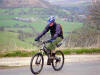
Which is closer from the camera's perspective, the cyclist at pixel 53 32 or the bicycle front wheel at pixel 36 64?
the bicycle front wheel at pixel 36 64

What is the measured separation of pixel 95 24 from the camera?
1836cm

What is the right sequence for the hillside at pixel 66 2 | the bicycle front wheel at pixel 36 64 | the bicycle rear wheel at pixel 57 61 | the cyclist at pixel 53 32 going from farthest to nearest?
the hillside at pixel 66 2 → the bicycle rear wheel at pixel 57 61 → the cyclist at pixel 53 32 → the bicycle front wheel at pixel 36 64

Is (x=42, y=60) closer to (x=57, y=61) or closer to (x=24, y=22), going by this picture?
(x=57, y=61)

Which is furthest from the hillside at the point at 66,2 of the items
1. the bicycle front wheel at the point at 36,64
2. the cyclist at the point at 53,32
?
the bicycle front wheel at the point at 36,64

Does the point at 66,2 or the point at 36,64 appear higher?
the point at 66,2

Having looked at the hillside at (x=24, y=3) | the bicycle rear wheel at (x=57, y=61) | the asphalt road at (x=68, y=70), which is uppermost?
the hillside at (x=24, y=3)

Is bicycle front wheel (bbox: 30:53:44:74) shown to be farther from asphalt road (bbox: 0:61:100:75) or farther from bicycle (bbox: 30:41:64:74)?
asphalt road (bbox: 0:61:100:75)

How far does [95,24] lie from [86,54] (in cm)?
428

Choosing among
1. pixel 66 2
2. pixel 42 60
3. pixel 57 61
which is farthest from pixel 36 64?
pixel 66 2

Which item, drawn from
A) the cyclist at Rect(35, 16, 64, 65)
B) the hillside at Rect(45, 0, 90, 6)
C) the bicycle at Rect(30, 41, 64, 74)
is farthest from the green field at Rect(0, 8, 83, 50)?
the cyclist at Rect(35, 16, 64, 65)

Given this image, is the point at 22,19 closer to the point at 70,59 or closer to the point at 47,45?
the point at 70,59

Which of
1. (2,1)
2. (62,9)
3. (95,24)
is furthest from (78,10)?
(2,1)

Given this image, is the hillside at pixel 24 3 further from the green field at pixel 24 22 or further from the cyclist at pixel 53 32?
the cyclist at pixel 53 32

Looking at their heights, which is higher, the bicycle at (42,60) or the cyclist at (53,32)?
the cyclist at (53,32)
